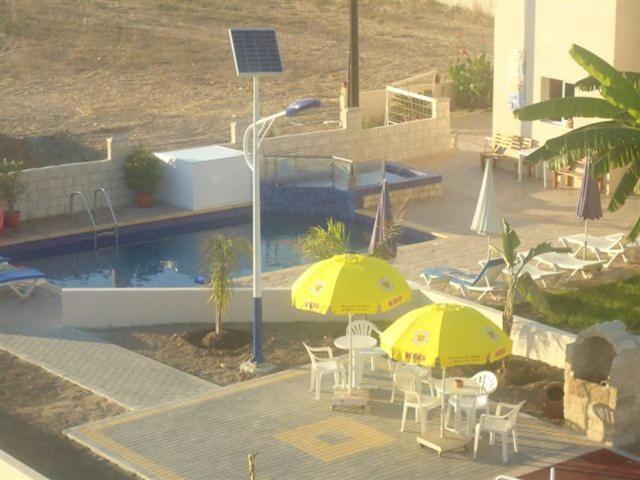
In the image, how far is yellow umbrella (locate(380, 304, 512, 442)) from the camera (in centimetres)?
1683

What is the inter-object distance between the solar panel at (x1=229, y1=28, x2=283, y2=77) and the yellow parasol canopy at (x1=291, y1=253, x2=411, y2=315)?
9.99 ft

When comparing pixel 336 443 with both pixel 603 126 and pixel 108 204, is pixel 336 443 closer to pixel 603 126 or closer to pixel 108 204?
pixel 603 126

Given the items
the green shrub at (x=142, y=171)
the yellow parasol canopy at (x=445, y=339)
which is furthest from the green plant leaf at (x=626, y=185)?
the green shrub at (x=142, y=171)

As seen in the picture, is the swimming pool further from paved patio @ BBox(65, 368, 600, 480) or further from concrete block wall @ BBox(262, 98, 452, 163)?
paved patio @ BBox(65, 368, 600, 480)

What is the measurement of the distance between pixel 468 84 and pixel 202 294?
18.5 metres

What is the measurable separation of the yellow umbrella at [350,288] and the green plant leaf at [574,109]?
3925 millimetres

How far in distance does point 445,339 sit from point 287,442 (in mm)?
2583

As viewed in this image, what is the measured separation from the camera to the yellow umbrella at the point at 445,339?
1683 cm

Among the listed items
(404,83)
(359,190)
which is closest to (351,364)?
(359,190)

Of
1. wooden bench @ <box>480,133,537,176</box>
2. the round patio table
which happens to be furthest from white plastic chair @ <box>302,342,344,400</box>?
wooden bench @ <box>480,133,537,176</box>

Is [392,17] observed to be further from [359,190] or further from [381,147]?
[359,190]

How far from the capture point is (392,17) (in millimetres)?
57844

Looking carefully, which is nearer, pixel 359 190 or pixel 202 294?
pixel 202 294

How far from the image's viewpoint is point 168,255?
28.5 metres
